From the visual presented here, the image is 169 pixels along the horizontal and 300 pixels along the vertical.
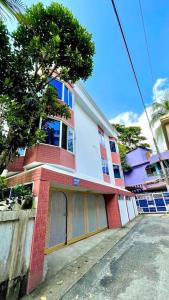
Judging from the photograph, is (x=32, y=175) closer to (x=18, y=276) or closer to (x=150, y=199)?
(x=18, y=276)

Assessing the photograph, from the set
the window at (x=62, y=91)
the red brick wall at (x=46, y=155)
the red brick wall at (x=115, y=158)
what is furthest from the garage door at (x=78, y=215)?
the red brick wall at (x=115, y=158)

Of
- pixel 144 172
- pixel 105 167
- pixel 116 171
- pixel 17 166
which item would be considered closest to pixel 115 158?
pixel 116 171

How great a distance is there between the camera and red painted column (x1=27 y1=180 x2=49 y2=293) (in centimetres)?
402

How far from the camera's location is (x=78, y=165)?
9.62 metres

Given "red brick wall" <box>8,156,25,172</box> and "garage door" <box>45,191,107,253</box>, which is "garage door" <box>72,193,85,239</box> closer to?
"garage door" <box>45,191,107,253</box>

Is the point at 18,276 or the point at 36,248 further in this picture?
the point at 36,248

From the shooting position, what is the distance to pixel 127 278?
165 inches

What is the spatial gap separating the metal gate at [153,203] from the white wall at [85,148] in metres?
9.41

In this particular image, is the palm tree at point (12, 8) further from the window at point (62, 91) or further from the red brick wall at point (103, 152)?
the red brick wall at point (103, 152)

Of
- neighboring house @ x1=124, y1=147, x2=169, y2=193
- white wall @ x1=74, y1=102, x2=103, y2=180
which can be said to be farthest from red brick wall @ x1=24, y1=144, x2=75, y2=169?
neighboring house @ x1=124, y1=147, x2=169, y2=193

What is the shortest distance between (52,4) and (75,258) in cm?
1022

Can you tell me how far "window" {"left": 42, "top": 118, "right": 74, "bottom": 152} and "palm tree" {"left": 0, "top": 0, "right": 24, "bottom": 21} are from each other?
4758mm

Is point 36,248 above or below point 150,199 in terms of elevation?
below

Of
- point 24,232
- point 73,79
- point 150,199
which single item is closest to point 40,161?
point 24,232
